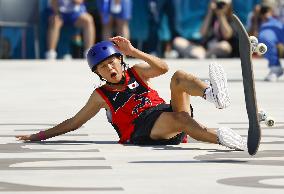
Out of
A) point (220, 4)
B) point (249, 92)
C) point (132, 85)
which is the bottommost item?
point (220, 4)

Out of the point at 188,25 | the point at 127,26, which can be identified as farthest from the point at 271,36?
the point at 188,25

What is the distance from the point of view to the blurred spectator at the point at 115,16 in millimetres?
25266

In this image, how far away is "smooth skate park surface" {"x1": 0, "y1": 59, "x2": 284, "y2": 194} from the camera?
7.49m

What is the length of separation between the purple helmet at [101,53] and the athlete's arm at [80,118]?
311 millimetres

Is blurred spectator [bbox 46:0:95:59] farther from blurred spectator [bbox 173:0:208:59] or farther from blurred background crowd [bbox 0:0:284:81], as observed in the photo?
blurred spectator [bbox 173:0:208:59]

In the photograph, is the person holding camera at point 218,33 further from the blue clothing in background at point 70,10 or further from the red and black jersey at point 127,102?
the red and black jersey at point 127,102

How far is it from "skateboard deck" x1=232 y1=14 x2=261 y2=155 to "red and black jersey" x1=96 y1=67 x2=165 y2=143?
119cm

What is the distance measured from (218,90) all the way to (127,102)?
32.3 inches

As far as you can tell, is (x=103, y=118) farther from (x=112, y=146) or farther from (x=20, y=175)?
(x=20, y=175)

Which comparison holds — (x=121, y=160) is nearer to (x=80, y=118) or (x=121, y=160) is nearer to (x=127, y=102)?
(x=127, y=102)

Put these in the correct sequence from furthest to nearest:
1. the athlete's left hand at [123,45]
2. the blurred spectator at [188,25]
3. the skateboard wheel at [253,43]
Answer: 1. the blurred spectator at [188,25]
2. the athlete's left hand at [123,45]
3. the skateboard wheel at [253,43]

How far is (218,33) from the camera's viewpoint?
1010 inches

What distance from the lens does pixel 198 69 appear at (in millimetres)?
22703

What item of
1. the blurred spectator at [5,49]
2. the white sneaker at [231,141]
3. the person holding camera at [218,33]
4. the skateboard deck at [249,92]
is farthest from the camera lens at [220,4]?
the skateboard deck at [249,92]
